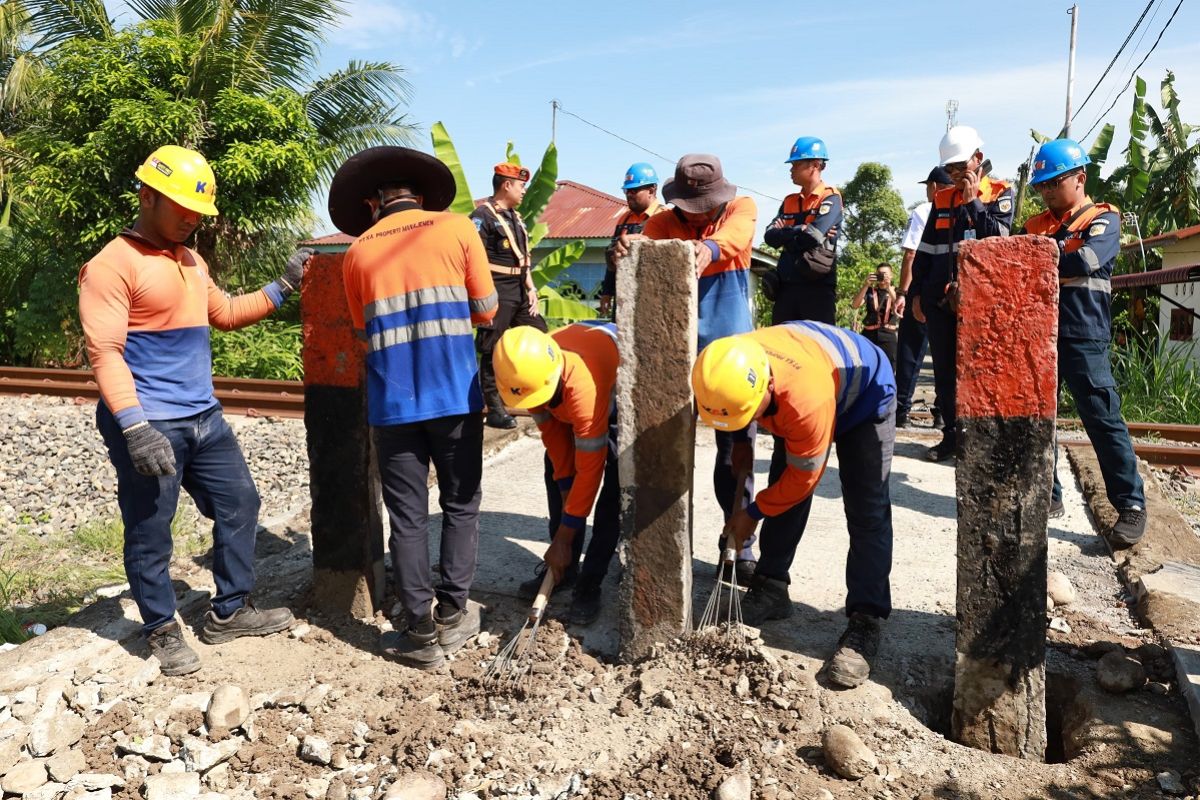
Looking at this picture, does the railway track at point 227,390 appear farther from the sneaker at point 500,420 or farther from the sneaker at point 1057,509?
the sneaker at point 1057,509

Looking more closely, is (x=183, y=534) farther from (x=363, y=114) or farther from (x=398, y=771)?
(x=363, y=114)

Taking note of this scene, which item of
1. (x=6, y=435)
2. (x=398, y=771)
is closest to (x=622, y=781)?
(x=398, y=771)

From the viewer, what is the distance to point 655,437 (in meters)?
3.36

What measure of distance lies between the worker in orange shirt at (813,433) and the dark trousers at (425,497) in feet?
3.59

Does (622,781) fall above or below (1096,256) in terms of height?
below

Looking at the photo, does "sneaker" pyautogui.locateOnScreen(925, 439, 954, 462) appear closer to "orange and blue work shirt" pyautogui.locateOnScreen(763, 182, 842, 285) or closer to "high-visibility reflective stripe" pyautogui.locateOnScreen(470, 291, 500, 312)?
"orange and blue work shirt" pyautogui.locateOnScreen(763, 182, 842, 285)

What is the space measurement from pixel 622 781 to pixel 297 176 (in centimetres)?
1191

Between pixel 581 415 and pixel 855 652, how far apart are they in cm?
139

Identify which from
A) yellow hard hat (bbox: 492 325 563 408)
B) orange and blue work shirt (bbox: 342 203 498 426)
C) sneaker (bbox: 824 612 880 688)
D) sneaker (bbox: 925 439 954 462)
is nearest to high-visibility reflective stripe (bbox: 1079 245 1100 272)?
sneaker (bbox: 925 439 954 462)

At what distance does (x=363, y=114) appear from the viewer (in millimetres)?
14508

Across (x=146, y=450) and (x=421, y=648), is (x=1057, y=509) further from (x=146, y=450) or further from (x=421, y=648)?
(x=146, y=450)

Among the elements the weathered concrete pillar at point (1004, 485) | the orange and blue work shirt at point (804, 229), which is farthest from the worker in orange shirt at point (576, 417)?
the orange and blue work shirt at point (804, 229)

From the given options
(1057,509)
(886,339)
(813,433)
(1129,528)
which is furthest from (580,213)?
(813,433)

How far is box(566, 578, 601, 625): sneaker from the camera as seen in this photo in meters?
3.89
